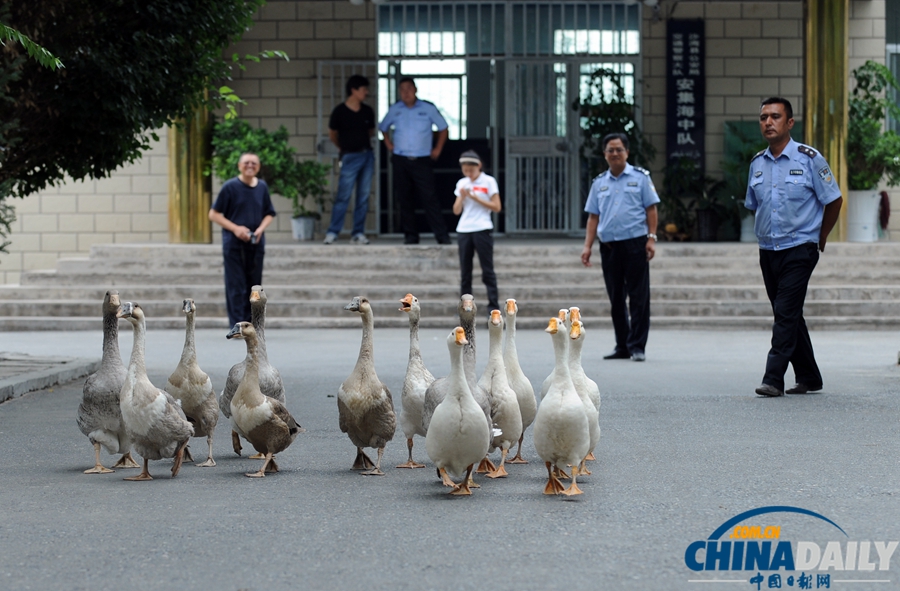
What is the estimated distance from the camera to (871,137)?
19172 millimetres

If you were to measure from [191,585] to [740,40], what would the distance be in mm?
18682

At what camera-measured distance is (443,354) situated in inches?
480

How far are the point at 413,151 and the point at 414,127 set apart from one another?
355mm

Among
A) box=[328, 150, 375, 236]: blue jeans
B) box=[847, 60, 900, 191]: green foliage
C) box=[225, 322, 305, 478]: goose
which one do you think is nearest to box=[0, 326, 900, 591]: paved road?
box=[225, 322, 305, 478]: goose

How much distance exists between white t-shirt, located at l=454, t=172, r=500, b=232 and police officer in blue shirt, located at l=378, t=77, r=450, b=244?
9.09ft

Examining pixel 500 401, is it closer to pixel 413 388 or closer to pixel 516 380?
pixel 516 380

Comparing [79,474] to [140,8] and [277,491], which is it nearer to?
[277,491]

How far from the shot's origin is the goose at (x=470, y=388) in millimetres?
5805

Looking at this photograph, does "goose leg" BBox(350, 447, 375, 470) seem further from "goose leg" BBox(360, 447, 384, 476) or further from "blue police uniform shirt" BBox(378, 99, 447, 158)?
"blue police uniform shirt" BBox(378, 99, 447, 158)

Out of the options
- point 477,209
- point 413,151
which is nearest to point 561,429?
point 477,209

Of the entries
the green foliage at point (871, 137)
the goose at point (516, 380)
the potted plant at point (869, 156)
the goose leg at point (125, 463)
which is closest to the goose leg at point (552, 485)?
the goose at point (516, 380)

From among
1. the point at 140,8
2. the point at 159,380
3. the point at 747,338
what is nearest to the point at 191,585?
the point at 159,380

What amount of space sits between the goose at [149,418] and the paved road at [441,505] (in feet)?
0.58

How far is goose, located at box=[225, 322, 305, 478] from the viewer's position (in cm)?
607
